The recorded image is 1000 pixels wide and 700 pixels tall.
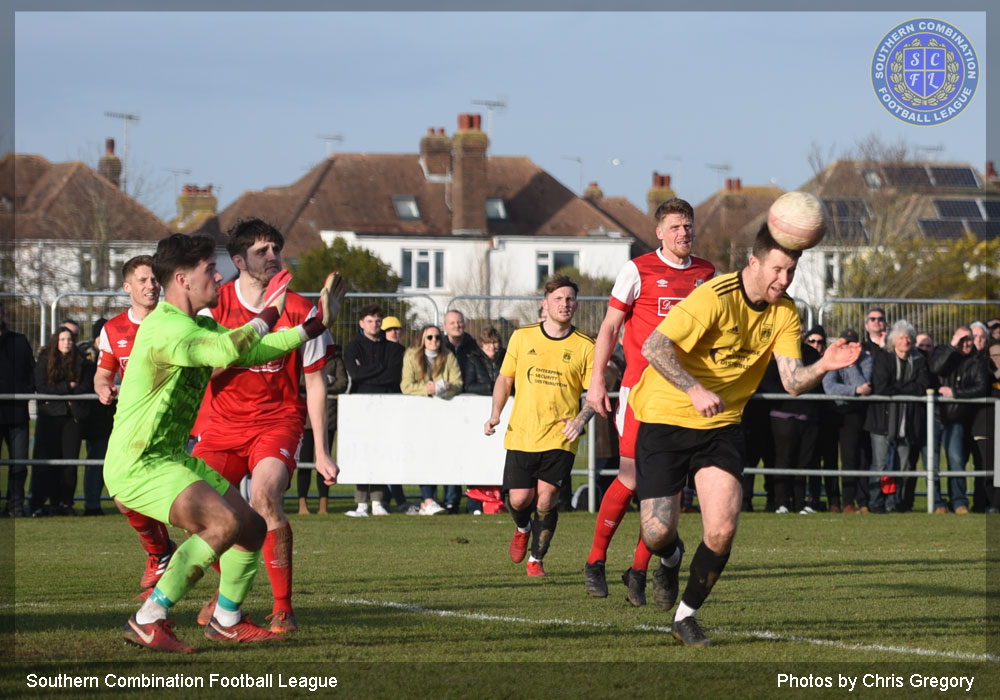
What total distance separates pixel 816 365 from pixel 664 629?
6.17ft

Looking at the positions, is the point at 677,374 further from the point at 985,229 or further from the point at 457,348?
the point at 985,229

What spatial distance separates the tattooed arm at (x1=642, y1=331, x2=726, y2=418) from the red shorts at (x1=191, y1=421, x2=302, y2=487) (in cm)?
206

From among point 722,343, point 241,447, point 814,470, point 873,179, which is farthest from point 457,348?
point 873,179

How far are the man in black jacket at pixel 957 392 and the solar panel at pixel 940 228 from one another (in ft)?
97.5

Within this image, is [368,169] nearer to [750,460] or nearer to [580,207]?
[580,207]

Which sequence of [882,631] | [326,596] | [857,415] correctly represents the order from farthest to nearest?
1. [857,415]
2. [326,596]
3. [882,631]

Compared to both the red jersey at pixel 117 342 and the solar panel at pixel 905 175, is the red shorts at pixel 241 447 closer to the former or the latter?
the red jersey at pixel 117 342

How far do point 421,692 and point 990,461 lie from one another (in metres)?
11.5

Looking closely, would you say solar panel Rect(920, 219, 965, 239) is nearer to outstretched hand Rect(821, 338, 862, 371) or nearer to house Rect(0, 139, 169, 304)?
house Rect(0, 139, 169, 304)

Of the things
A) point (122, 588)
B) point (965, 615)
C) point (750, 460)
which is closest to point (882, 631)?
point (965, 615)

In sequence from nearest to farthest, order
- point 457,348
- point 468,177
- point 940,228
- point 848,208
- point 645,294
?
point 645,294, point 457,348, point 848,208, point 940,228, point 468,177

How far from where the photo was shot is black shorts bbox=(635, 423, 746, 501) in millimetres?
6668

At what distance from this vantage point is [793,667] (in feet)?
20.3

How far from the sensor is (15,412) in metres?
14.7
